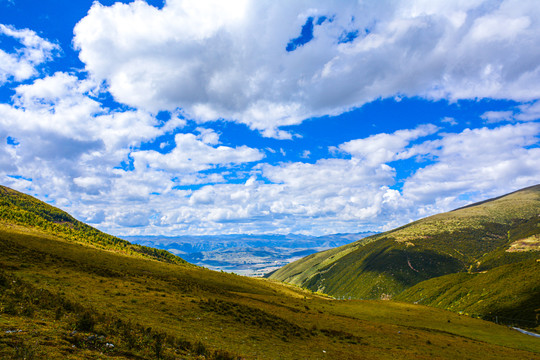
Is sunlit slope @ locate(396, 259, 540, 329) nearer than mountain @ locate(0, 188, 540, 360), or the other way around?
mountain @ locate(0, 188, 540, 360)

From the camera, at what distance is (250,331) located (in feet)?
102

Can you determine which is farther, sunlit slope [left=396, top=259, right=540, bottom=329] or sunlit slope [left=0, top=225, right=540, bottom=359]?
sunlit slope [left=396, top=259, right=540, bottom=329]

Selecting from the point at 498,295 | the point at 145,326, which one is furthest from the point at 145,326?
Answer: the point at 498,295

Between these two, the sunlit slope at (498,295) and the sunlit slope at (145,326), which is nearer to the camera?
the sunlit slope at (145,326)

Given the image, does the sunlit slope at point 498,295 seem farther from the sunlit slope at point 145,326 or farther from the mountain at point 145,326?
the sunlit slope at point 145,326

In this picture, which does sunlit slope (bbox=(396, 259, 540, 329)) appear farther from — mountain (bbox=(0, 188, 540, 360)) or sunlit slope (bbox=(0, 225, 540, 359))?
sunlit slope (bbox=(0, 225, 540, 359))

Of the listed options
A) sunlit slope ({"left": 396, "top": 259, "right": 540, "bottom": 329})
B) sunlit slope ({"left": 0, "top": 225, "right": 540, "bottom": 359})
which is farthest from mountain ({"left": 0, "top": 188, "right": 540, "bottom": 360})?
sunlit slope ({"left": 396, "top": 259, "right": 540, "bottom": 329})

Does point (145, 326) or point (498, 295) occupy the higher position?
point (145, 326)

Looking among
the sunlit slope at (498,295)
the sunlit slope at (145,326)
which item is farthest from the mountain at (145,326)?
the sunlit slope at (498,295)

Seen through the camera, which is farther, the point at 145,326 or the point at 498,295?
the point at 498,295

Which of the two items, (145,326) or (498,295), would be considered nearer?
(145,326)

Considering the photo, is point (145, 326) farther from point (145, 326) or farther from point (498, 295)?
point (498, 295)

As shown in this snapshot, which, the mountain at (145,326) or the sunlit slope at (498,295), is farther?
the sunlit slope at (498,295)

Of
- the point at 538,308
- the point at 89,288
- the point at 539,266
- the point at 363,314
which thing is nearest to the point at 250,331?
the point at 89,288
